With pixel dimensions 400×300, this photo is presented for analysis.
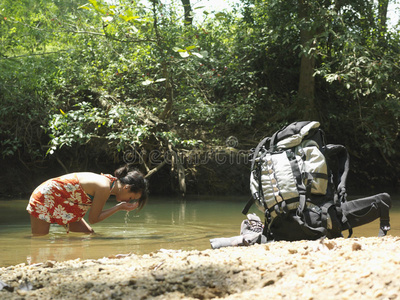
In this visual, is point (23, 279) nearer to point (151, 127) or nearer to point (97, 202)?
point (97, 202)

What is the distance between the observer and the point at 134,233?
580 cm

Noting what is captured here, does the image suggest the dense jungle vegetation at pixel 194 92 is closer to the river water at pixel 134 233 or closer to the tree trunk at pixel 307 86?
the tree trunk at pixel 307 86

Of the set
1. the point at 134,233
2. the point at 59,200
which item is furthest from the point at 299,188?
the point at 59,200

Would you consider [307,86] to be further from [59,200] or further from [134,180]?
[59,200]

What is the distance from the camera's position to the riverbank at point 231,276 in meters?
2.13

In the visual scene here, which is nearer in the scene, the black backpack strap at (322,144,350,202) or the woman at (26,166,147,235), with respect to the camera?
the black backpack strap at (322,144,350,202)

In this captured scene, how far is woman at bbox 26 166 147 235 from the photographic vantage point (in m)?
5.02

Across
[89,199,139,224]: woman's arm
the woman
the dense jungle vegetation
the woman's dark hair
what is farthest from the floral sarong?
the dense jungle vegetation

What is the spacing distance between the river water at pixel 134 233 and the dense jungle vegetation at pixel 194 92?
188 cm

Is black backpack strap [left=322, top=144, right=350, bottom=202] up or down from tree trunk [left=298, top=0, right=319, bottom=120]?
down

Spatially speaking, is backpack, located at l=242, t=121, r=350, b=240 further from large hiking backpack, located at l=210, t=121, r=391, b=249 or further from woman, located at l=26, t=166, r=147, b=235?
woman, located at l=26, t=166, r=147, b=235

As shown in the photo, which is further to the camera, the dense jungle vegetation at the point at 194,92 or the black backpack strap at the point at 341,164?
the dense jungle vegetation at the point at 194,92

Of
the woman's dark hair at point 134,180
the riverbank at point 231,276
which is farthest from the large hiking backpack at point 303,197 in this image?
the woman's dark hair at point 134,180

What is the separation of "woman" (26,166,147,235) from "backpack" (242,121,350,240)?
1472mm
